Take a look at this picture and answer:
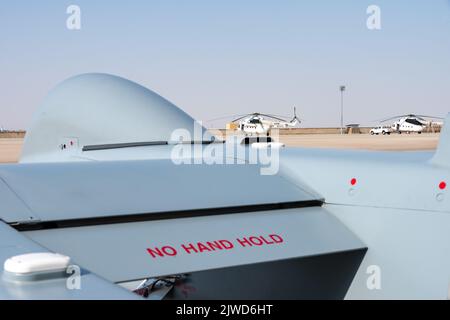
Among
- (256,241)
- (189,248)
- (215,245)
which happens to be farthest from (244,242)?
(189,248)

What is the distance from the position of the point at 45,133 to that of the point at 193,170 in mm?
3588

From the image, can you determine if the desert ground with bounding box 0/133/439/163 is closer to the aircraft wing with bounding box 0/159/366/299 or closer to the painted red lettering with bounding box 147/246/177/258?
the aircraft wing with bounding box 0/159/366/299

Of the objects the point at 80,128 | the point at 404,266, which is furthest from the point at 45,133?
the point at 404,266

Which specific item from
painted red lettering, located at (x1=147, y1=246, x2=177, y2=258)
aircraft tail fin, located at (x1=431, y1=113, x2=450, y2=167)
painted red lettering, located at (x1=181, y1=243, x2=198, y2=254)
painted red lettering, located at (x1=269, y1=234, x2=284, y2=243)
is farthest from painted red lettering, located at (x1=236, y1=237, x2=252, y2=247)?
aircraft tail fin, located at (x1=431, y1=113, x2=450, y2=167)

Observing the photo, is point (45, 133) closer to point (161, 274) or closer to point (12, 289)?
point (161, 274)

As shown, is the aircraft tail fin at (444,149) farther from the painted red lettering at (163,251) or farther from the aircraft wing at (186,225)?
the painted red lettering at (163,251)

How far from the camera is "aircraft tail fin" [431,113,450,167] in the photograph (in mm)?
3500

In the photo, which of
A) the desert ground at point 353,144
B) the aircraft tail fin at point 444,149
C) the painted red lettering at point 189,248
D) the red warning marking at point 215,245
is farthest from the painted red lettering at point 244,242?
the desert ground at point 353,144

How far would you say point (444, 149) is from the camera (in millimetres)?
3521

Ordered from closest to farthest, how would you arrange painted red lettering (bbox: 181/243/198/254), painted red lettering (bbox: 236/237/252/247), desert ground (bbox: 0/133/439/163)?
painted red lettering (bbox: 181/243/198/254) < painted red lettering (bbox: 236/237/252/247) < desert ground (bbox: 0/133/439/163)

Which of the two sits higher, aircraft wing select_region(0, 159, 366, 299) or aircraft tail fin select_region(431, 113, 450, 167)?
aircraft tail fin select_region(431, 113, 450, 167)

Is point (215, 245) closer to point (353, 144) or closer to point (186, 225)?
point (186, 225)

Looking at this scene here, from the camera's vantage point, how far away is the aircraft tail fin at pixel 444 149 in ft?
11.5
